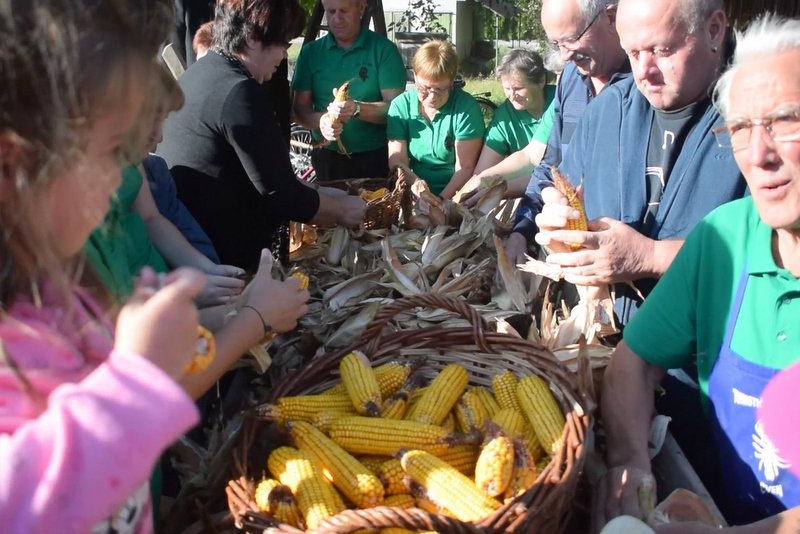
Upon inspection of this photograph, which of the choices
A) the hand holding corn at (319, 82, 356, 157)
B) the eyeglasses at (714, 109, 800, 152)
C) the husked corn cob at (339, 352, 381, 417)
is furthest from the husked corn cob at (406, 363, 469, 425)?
the hand holding corn at (319, 82, 356, 157)

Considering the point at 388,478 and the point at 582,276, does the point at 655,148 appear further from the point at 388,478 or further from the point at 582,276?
the point at 388,478

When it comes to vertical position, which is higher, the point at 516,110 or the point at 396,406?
the point at 516,110

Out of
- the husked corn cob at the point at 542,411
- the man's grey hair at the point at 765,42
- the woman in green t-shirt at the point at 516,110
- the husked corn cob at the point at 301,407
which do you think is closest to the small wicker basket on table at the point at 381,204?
the woman in green t-shirt at the point at 516,110

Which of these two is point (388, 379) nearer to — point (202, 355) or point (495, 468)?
point (495, 468)

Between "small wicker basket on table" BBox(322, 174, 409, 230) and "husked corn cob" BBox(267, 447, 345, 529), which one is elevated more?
"small wicker basket on table" BBox(322, 174, 409, 230)

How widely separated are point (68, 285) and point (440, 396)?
3.56 ft

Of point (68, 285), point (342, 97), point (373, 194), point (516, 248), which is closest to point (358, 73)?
point (342, 97)

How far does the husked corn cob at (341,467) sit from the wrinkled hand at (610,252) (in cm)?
95

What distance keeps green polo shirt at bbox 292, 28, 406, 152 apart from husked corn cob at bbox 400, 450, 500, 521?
3.53 metres

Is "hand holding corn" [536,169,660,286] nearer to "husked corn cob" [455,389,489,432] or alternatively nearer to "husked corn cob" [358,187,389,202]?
"husked corn cob" [455,389,489,432]

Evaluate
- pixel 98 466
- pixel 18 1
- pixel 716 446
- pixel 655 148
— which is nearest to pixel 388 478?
pixel 716 446

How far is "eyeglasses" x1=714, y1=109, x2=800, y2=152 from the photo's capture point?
1456 millimetres

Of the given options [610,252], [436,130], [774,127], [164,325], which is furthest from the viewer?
[436,130]

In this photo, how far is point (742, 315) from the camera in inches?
62.6
